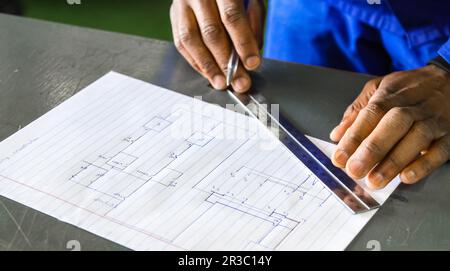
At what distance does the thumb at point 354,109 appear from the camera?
92 centimetres

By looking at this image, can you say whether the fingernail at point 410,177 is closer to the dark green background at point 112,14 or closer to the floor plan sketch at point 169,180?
the floor plan sketch at point 169,180

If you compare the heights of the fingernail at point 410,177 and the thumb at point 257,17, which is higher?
the thumb at point 257,17

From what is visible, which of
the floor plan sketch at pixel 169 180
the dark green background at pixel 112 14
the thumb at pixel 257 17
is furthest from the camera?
the dark green background at pixel 112 14

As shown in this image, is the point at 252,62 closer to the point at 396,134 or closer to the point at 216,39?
the point at 216,39

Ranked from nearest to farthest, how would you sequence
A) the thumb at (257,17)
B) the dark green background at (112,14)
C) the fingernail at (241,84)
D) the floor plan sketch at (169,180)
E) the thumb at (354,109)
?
the floor plan sketch at (169,180) < the thumb at (354,109) < the fingernail at (241,84) < the thumb at (257,17) < the dark green background at (112,14)

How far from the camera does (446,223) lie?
774mm

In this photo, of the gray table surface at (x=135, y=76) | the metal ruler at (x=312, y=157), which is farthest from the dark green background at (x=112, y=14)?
the metal ruler at (x=312, y=157)

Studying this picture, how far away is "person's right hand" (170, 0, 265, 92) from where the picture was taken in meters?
1.06

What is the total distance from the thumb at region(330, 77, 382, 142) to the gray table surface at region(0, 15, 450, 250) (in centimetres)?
2

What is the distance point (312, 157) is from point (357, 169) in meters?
0.08

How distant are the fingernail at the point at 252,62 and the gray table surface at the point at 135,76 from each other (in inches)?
1.2

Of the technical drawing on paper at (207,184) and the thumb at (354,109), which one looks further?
the thumb at (354,109)

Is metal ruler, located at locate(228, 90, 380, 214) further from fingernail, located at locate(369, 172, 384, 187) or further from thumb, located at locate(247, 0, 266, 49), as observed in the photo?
thumb, located at locate(247, 0, 266, 49)
